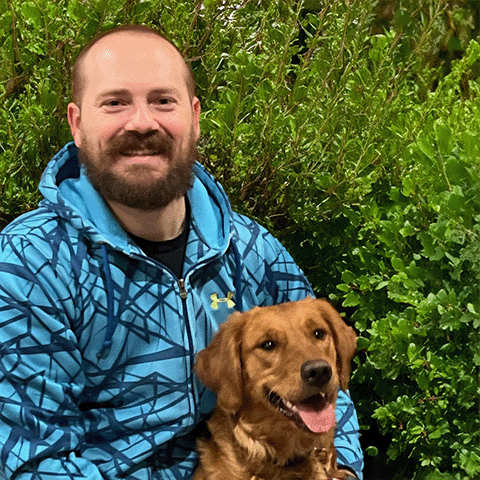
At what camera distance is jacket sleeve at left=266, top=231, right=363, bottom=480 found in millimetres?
2660

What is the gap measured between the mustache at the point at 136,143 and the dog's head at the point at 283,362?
22.9 inches

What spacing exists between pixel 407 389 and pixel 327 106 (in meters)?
1.20

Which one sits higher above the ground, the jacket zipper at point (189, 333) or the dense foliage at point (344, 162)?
the dense foliage at point (344, 162)

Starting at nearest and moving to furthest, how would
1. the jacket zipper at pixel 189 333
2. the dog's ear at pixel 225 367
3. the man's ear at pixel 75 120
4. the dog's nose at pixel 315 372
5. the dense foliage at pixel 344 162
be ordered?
1. the dog's nose at pixel 315 372
2. the dog's ear at pixel 225 367
3. the jacket zipper at pixel 189 333
4. the man's ear at pixel 75 120
5. the dense foliage at pixel 344 162

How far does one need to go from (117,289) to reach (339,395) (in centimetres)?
85

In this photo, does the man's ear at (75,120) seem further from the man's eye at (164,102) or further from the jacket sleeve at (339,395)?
the jacket sleeve at (339,395)

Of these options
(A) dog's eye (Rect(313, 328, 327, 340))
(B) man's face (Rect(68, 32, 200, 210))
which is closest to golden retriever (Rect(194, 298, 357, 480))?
(A) dog's eye (Rect(313, 328, 327, 340))

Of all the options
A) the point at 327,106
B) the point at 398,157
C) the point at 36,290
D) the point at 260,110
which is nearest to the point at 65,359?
the point at 36,290

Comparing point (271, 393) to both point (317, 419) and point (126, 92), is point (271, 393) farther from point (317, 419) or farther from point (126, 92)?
point (126, 92)

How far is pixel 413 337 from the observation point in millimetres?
3215

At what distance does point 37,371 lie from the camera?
2.32 m

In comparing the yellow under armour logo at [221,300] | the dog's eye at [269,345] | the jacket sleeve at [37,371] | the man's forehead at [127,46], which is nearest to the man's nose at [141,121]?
the man's forehead at [127,46]

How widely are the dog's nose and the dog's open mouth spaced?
56mm

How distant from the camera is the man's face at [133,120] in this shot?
8.16ft
